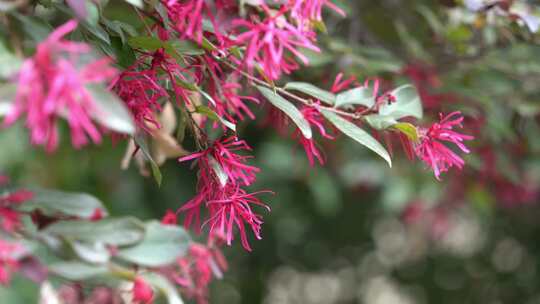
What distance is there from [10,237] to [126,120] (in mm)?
104

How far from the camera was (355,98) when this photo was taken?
65cm

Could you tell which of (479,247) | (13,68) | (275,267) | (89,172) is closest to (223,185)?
(13,68)

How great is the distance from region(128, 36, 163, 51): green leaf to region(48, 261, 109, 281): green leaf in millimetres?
184

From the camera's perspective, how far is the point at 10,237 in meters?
0.42

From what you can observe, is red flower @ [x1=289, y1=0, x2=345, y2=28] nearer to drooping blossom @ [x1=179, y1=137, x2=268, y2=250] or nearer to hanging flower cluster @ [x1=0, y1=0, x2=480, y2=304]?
hanging flower cluster @ [x1=0, y1=0, x2=480, y2=304]

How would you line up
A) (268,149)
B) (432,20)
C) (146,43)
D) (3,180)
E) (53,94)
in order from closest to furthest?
(53,94), (3,180), (146,43), (432,20), (268,149)

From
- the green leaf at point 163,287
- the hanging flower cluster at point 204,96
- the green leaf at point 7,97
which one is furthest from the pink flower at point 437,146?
the green leaf at point 7,97

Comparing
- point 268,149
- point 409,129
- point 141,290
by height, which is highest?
point 409,129

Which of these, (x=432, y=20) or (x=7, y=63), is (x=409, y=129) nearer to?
(x=7, y=63)

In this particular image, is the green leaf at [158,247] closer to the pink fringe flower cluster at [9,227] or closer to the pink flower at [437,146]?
the pink fringe flower cluster at [9,227]

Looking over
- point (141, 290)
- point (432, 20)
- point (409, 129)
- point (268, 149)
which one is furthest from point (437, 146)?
Answer: point (268, 149)

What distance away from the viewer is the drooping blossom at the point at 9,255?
1.33ft

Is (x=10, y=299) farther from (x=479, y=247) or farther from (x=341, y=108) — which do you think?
(x=479, y=247)

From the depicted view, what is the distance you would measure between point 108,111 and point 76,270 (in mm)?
114
